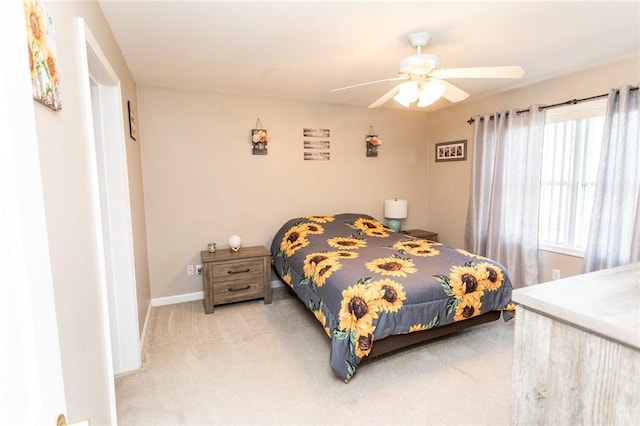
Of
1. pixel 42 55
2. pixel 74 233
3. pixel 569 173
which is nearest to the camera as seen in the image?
pixel 42 55

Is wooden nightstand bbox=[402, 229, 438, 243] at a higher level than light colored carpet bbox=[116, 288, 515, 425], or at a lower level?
higher

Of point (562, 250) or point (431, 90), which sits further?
point (562, 250)

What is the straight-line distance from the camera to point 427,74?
2152mm

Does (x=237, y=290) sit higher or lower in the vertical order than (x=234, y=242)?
lower

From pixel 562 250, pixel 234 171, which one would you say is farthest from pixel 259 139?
pixel 562 250

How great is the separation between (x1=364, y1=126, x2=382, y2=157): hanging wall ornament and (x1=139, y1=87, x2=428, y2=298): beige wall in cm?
7

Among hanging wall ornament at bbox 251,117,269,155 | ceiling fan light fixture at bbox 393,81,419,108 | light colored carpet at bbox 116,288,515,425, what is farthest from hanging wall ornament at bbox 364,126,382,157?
light colored carpet at bbox 116,288,515,425

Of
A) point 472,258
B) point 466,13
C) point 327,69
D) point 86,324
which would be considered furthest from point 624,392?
point 327,69

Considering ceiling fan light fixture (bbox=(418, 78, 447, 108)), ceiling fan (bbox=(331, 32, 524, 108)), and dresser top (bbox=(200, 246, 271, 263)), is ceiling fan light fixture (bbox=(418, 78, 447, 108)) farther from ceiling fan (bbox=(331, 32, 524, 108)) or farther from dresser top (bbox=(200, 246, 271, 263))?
dresser top (bbox=(200, 246, 271, 263))

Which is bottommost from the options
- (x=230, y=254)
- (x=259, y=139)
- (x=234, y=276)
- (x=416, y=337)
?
(x=416, y=337)

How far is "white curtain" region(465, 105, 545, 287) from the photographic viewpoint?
129 inches

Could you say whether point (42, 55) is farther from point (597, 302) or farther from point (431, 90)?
point (431, 90)

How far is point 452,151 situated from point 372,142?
3.57 ft

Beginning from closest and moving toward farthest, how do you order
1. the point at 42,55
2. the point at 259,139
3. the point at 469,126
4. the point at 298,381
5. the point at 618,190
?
the point at 42,55, the point at 298,381, the point at 618,190, the point at 259,139, the point at 469,126
